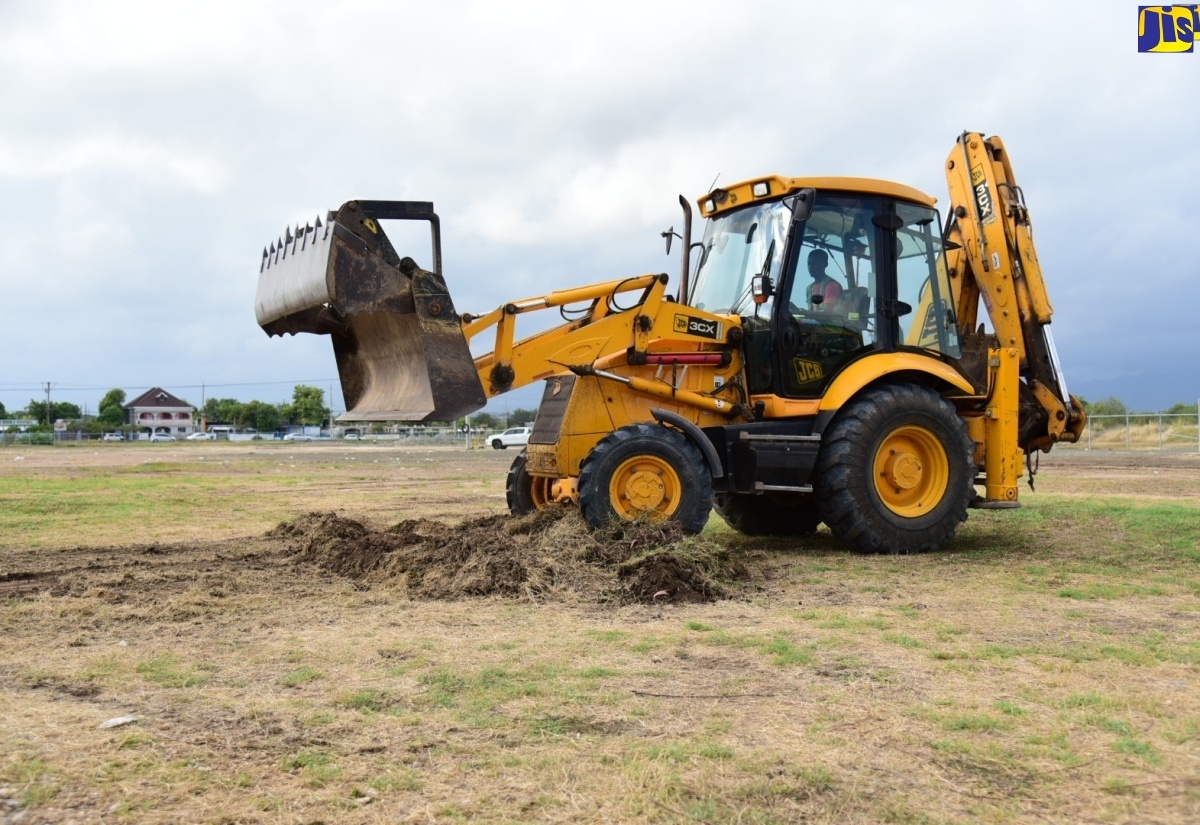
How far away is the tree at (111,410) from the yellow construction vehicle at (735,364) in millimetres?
110106

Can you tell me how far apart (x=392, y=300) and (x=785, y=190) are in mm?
3536

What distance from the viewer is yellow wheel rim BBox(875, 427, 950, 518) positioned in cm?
907

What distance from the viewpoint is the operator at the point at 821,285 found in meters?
9.12

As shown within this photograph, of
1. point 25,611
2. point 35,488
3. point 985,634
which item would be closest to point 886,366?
point 985,634

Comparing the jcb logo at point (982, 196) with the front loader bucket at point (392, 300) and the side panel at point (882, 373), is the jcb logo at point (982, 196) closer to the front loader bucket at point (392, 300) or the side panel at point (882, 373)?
the side panel at point (882, 373)

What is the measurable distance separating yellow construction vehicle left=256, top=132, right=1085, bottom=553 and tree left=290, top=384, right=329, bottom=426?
349ft

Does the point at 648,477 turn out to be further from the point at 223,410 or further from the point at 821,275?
the point at 223,410

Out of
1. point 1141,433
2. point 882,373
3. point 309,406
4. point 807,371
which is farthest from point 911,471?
point 309,406

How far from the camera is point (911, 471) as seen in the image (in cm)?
911

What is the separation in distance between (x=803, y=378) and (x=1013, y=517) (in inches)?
176

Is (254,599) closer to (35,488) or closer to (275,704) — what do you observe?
(275,704)

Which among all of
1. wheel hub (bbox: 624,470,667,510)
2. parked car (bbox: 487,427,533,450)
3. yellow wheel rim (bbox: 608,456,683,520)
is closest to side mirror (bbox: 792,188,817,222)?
yellow wheel rim (bbox: 608,456,683,520)

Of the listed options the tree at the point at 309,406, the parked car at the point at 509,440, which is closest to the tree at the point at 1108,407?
the parked car at the point at 509,440

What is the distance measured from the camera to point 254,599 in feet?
21.9
